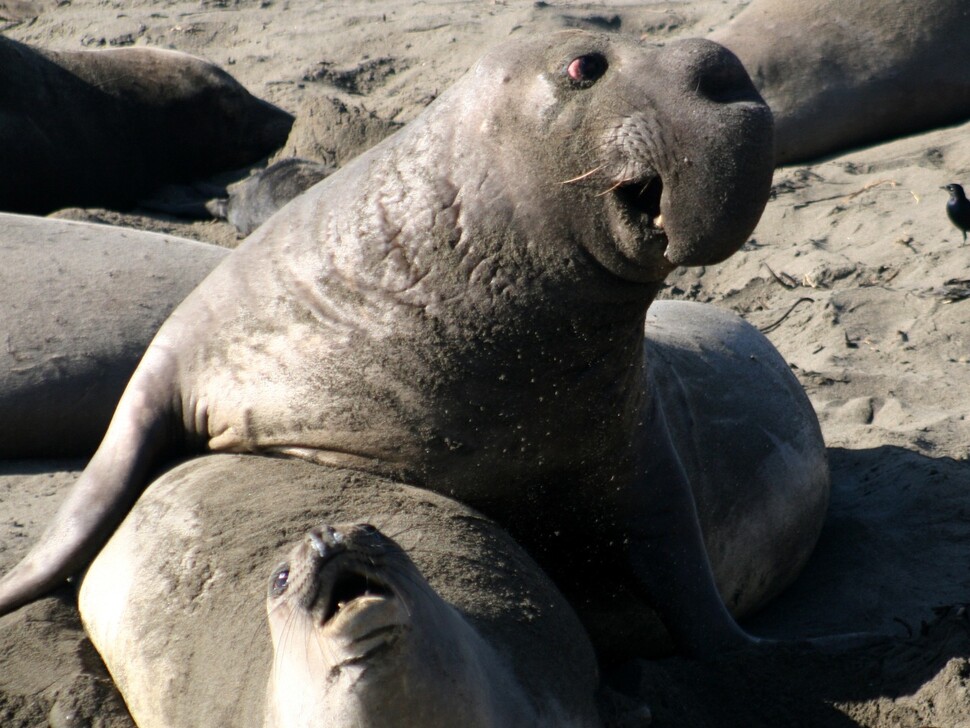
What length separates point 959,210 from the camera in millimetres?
5766

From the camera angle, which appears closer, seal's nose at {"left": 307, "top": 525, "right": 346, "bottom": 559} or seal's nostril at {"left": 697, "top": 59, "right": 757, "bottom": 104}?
seal's nose at {"left": 307, "top": 525, "right": 346, "bottom": 559}

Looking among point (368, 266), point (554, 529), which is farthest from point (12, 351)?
point (554, 529)

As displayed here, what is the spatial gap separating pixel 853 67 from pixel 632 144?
5.58m

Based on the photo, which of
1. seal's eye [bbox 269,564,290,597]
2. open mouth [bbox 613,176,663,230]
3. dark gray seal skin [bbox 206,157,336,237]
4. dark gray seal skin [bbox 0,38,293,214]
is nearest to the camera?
seal's eye [bbox 269,564,290,597]

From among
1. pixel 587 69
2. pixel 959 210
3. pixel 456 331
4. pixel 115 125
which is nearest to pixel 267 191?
pixel 115 125

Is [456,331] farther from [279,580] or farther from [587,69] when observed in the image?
[279,580]

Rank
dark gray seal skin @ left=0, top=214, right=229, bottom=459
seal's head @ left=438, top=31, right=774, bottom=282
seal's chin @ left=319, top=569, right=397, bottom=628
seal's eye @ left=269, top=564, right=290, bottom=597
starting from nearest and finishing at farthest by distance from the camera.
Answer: seal's chin @ left=319, top=569, right=397, bottom=628
seal's eye @ left=269, top=564, right=290, bottom=597
seal's head @ left=438, top=31, right=774, bottom=282
dark gray seal skin @ left=0, top=214, right=229, bottom=459

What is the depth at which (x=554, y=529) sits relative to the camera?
130 inches

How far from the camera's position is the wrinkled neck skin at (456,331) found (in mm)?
2965

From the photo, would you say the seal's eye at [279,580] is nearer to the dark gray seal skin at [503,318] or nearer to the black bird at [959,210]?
the dark gray seal skin at [503,318]

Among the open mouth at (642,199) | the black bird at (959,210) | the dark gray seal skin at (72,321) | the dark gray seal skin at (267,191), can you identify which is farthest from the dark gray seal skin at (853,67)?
the open mouth at (642,199)

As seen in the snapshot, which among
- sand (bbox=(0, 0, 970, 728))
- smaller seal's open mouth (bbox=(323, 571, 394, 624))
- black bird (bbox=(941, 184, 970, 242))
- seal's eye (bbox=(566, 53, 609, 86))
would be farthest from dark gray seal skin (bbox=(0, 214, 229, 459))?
black bird (bbox=(941, 184, 970, 242))

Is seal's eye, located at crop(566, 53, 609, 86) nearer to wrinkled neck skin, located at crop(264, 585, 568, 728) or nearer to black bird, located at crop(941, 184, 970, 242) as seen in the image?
wrinkled neck skin, located at crop(264, 585, 568, 728)

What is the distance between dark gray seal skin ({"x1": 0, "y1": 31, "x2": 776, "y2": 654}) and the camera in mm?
2764
